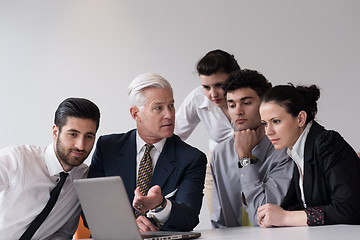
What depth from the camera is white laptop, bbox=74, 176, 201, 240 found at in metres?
1.46

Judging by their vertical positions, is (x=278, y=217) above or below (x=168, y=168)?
below

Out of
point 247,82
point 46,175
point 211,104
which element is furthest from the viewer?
point 211,104

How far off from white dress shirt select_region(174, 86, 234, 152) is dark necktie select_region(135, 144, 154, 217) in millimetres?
867

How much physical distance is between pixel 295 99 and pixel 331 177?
350 mm

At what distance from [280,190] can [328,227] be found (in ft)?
1.24

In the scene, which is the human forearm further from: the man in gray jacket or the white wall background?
the white wall background

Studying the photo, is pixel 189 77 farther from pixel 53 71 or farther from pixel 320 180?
pixel 320 180

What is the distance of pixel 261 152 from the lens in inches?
93.5

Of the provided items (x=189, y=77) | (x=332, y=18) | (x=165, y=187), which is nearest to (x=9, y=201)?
(x=165, y=187)

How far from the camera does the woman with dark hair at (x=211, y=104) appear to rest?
114 inches

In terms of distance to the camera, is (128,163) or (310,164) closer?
(310,164)

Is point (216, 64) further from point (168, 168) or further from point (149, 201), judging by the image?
point (149, 201)

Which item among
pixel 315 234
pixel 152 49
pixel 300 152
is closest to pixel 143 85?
pixel 300 152

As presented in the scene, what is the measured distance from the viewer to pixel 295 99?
2.03m
